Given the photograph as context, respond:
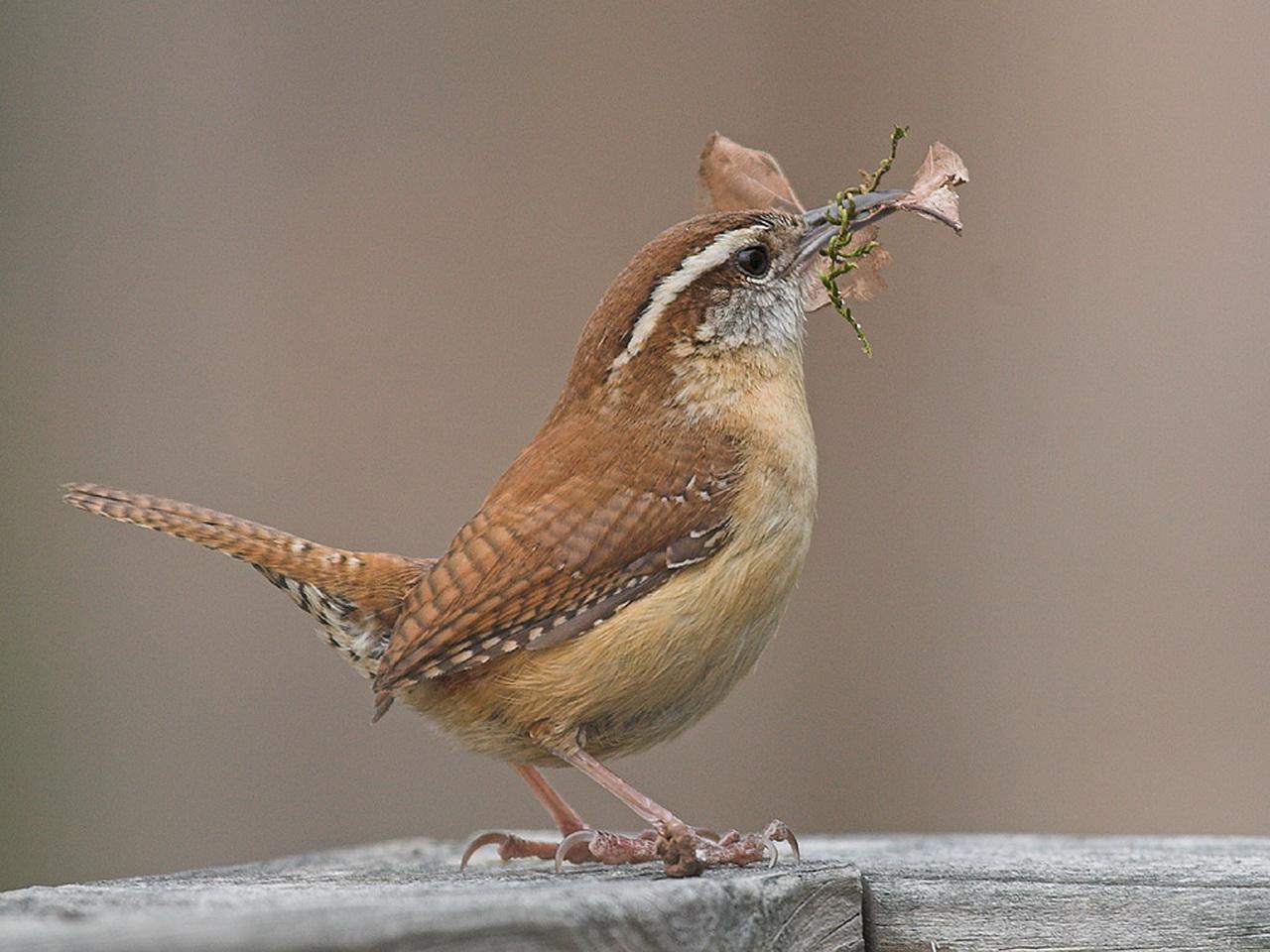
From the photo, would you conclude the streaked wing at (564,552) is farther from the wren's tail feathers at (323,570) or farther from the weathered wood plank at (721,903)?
the weathered wood plank at (721,903)

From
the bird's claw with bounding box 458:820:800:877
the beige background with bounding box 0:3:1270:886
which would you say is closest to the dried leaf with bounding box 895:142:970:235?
the bird's claw with bounding box 458:820:800:877

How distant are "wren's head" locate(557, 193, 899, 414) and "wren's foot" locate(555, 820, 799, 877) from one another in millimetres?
932

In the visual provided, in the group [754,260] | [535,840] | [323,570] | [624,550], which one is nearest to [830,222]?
[754,260]

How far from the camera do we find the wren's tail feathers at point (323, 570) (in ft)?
11.7

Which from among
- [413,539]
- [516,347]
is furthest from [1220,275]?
[413,539]

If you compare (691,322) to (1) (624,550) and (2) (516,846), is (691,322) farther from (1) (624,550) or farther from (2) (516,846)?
(2) (516,846)

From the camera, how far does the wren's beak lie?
3.62 m

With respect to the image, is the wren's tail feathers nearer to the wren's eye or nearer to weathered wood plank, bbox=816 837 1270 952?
the wren's eye

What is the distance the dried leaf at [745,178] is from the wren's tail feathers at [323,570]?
111 cm

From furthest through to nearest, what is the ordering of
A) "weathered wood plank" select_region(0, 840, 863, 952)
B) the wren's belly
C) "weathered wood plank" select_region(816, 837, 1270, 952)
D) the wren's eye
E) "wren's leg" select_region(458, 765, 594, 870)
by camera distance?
the wren's eye
"wren's leg" select_region(458, 765, 594, 870)
the wren's belly
"weathered wood plank" select_region(816, 837, 1270, 952)
"weathered wood plank" select_region(0, 840, 863, 952)

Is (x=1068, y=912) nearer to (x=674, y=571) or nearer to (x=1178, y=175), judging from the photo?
(x=674, y=571)

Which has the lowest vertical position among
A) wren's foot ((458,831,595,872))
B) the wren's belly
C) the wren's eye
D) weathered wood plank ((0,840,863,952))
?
weathered wood plank ((0,840,863,952))

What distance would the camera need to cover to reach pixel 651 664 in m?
3.14

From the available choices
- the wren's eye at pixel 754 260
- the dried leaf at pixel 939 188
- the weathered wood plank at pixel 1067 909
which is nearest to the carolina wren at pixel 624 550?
the wren's eye at pixel 754 260
